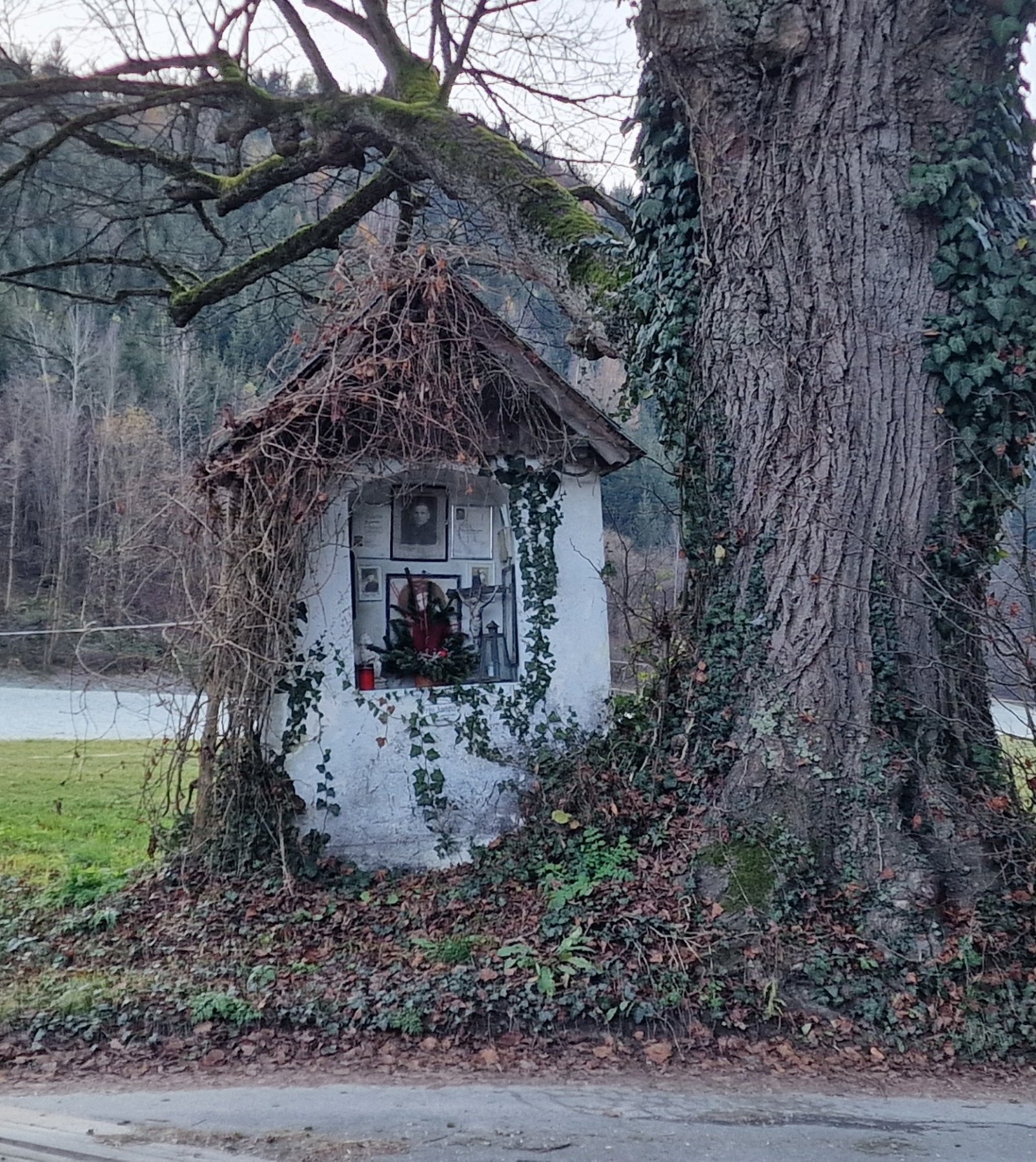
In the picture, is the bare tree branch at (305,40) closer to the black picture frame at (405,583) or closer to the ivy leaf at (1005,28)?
the black picture frame at (405,583)

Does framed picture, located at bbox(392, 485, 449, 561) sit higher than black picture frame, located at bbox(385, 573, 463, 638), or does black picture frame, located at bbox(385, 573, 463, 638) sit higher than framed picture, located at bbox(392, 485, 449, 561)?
framed picture, located at bbox(392, 485, 449, 561)

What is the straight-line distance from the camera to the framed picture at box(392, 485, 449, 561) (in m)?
8.27

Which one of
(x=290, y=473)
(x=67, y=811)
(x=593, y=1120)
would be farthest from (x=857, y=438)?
(x=67, y=811)

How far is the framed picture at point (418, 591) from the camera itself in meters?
8.20

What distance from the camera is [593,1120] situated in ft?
14.2

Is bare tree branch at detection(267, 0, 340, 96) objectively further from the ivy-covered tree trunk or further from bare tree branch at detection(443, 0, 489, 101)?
the ivy-covered tree trunk

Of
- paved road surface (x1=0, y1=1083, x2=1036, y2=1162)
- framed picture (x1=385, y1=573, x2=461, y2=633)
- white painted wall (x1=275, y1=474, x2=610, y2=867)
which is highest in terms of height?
framed picture (x1=385, y1=573, x2=461, y2=633)

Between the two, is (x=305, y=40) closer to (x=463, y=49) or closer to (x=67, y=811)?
(x=463, y=49)

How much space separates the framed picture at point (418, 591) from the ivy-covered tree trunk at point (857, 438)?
3.07 m

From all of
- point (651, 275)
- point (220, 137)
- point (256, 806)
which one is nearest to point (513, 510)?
point (651, 275)

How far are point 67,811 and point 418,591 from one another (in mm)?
4954

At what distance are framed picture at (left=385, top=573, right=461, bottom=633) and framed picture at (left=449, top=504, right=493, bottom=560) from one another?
274mm

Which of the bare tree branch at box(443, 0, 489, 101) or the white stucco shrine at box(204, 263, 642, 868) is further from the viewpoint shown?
the bare tree branch at box(443, 0, 489, 101)

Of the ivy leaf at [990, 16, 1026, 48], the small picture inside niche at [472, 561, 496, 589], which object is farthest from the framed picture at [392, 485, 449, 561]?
the ivy leaf at [990, 16, 1026, 48]
